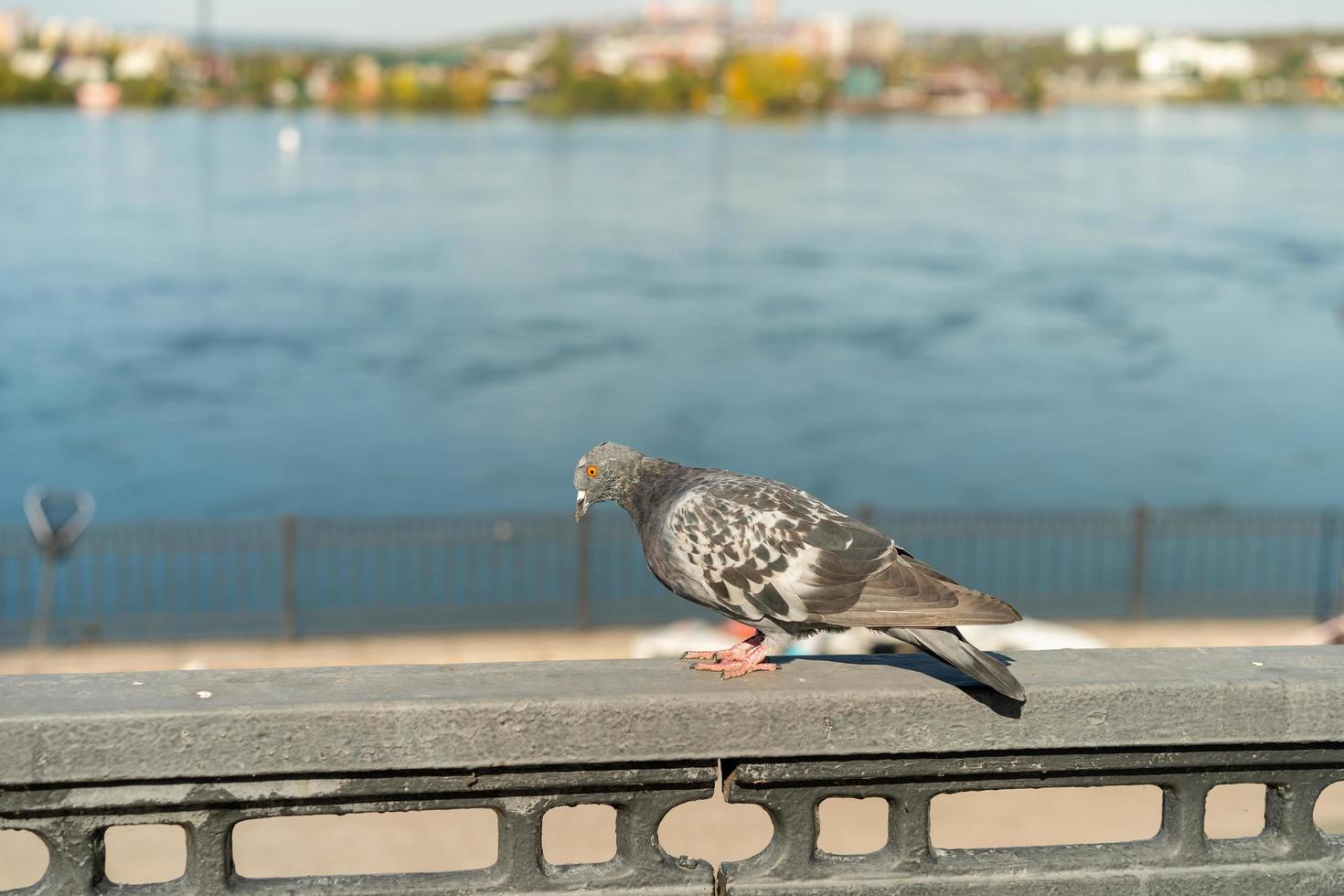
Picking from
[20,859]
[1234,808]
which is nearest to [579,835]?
[20,859]

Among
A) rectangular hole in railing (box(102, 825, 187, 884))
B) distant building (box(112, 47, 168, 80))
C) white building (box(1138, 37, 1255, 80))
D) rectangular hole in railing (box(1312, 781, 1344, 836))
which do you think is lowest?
rectangular hole in railing (box(102, 825, 187, 884))

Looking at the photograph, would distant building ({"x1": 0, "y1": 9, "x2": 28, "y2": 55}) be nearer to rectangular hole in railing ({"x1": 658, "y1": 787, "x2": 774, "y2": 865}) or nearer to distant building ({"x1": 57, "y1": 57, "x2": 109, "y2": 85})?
distant building ({"x1": 57, "y1": 57, "x2": 109, "y2": 85})

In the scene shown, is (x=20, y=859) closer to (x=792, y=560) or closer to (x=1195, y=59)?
(x=792, y=560)

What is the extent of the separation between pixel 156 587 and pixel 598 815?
2088 cm

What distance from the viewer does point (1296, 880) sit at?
2.92 metres

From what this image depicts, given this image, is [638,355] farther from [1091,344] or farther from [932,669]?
[932,669]

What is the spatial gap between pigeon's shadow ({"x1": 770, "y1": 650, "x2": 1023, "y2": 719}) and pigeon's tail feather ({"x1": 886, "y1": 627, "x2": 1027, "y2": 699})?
0.03 metres

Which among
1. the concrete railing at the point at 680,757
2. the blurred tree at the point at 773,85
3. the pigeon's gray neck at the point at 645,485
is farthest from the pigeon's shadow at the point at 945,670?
the blurred tree at the point at 773,85

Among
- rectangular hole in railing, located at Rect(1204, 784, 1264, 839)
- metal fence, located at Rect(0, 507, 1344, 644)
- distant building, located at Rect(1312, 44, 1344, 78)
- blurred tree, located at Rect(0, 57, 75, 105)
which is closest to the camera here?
rectangular hole in railing, located at Rect(1204, 784, 1264, 839)

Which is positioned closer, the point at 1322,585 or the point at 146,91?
the point at 1322,585

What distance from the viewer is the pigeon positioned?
10.0 ft

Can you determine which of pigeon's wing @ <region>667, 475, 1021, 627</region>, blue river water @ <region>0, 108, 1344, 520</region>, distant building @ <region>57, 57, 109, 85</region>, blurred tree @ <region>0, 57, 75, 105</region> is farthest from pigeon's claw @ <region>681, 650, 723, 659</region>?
distant building @ <region>57, 57, 109, 85</region>

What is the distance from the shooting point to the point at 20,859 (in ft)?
31.8

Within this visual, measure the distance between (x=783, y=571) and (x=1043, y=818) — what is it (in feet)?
27.1
